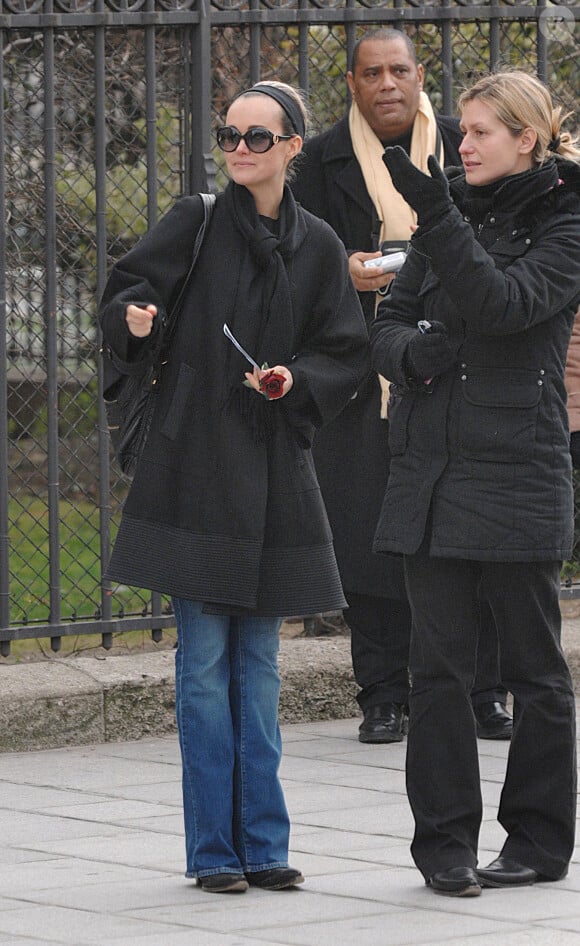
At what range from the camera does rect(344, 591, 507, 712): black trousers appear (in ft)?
20.4

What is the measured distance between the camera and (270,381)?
4.27m

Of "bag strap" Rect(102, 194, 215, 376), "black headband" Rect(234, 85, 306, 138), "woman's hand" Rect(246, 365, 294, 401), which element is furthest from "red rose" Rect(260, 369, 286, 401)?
"black headband" Rect(234, 85, 306, 138)

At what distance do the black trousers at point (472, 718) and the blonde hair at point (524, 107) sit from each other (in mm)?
953

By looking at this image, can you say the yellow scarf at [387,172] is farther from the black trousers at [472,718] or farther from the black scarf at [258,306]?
the black trousers at [472,718]

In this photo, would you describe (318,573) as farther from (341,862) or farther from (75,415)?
(75,415)

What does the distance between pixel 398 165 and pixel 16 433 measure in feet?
9.05

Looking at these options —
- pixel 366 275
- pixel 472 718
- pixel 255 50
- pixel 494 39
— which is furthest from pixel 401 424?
pixel 494 39

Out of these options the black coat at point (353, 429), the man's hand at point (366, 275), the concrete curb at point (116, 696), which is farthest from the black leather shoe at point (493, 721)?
the man's hand at point (366, 275)

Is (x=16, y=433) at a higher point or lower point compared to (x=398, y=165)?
lower

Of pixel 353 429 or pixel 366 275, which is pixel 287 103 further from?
pixel 353 429

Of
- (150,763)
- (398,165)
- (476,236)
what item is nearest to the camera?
(398,165)

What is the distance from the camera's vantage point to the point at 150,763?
19.4 ft

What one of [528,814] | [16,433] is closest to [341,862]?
[528,814]

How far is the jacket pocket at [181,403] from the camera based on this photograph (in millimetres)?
4316
